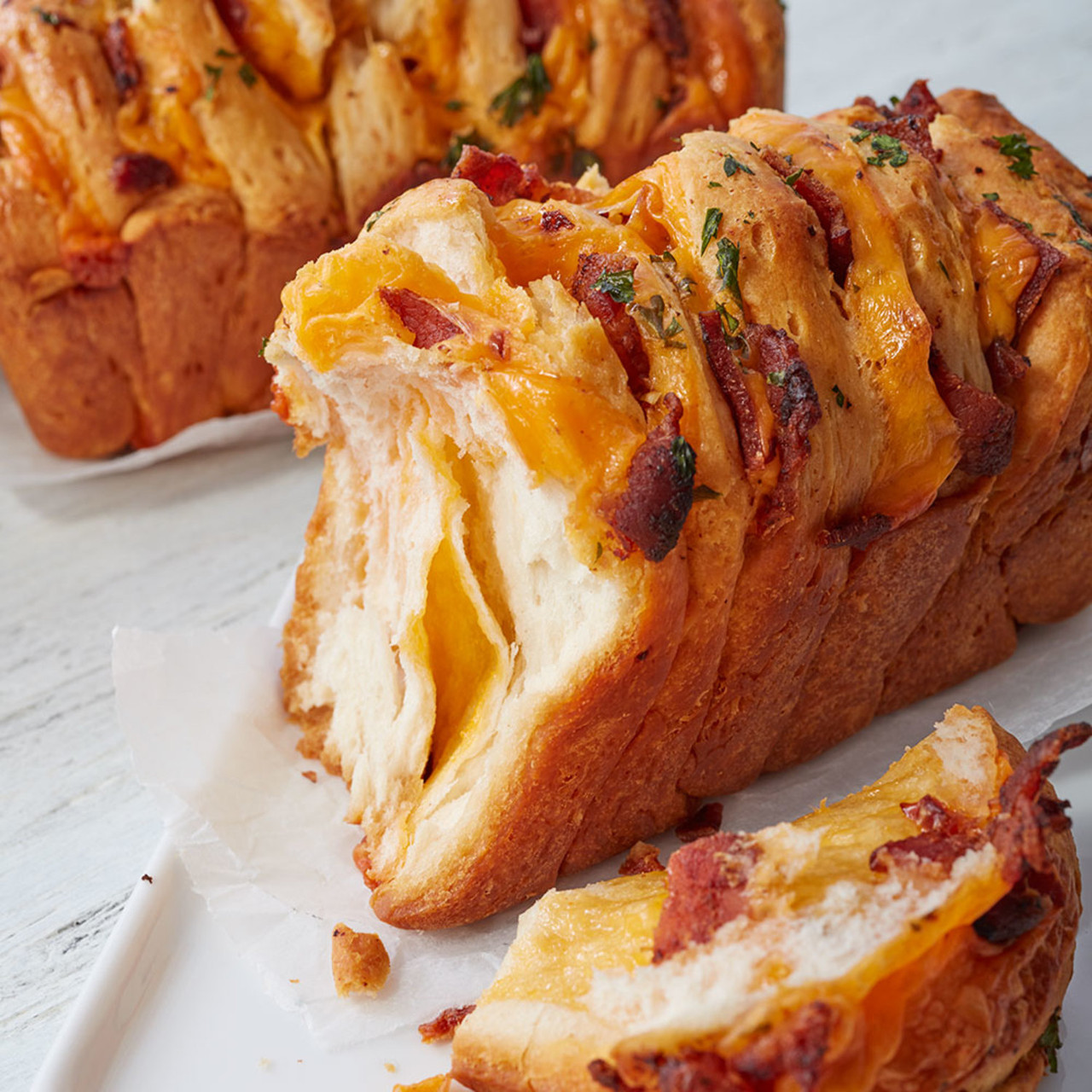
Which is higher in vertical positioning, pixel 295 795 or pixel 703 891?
pixel 703 891

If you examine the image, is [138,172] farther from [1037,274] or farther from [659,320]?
[1037,274]

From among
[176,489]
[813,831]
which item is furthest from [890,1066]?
[176,489]

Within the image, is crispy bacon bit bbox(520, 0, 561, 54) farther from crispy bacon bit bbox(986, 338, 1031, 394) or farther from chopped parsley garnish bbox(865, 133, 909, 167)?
crispy bacon bit bbox(986, 338, 1031, 394)

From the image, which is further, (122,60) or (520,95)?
(520,95)

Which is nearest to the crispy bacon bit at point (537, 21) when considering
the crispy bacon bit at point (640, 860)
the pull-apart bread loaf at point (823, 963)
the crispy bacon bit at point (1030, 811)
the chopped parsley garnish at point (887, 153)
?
the chopped parsley garnish at point (887, 153)

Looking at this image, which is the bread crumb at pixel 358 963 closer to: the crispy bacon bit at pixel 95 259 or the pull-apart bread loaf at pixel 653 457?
the pull-apart bread loaf at pixel 653 457

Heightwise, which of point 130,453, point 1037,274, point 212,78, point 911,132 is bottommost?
point 130,453

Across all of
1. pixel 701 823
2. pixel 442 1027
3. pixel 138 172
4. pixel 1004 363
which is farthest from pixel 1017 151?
pixel 138 172

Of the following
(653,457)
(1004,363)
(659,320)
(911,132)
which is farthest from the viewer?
(911,132)
